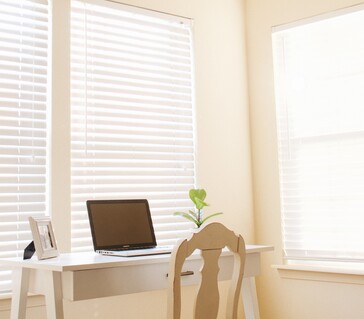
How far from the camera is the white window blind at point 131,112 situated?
3176 millimetres

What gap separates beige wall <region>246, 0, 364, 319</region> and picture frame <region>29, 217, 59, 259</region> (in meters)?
1.77

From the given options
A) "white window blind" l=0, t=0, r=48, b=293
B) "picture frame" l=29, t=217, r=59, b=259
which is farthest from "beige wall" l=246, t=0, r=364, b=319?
"picture frame" l=29, t=217, r=59, b=259

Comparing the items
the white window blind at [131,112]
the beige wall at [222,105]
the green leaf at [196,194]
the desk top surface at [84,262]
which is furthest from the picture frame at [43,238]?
the beige wall at [222,105]

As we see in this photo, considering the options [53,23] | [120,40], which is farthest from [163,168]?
[53,23]

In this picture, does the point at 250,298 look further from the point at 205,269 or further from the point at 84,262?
the point at 84,262

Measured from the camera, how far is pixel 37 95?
3008 millimetres

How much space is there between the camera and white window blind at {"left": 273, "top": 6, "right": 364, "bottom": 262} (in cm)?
338

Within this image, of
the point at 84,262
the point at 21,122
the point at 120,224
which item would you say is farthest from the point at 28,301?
the point at 21,122

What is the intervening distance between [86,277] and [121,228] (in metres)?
0.53

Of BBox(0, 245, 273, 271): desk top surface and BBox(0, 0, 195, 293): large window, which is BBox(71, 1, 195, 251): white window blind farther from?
BBox(0, 245, 273, 271): desk top surface

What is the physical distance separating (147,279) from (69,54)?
1444 millimetres

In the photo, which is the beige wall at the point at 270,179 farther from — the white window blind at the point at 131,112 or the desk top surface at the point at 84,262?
the desk top surface at the point at 84,262

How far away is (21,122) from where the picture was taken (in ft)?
9.62

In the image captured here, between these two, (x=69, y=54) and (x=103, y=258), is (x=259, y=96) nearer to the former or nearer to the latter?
(x=69, y=54)
